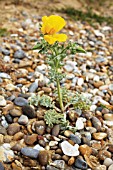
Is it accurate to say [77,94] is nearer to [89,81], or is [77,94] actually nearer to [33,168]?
[89,81]

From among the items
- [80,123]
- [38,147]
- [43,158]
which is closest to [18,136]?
[38,147]

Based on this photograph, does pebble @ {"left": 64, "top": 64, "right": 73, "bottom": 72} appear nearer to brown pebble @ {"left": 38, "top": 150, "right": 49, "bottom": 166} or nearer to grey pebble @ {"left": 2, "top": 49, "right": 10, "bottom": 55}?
grey pebble @ {"left": 2, "top": 49, "right": 10, "bottom": 55}

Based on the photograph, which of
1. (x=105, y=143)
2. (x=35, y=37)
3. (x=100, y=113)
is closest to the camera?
(x=105, y=143)

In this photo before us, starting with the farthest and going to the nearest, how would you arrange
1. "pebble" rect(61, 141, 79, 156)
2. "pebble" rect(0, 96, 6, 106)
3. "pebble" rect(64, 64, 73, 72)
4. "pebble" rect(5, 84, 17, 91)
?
"pebble" rect(64, 64, 73, 72) → "pebble" rect(5, 84, 17, 91) → "pebble" rect(0, 96, 6, 106) → "pebble" rect(61, 141, 79, 156)

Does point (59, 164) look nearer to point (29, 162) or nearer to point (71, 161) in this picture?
point (71, 161)

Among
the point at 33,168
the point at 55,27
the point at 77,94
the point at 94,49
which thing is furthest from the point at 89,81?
the point at 33,168

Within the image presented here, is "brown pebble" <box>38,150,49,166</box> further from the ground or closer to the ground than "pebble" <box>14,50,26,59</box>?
closer to the ground

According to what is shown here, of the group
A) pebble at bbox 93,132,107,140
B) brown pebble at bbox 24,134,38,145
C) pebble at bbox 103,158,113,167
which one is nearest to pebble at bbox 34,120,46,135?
brown pebble at bbox 24,134,38,145

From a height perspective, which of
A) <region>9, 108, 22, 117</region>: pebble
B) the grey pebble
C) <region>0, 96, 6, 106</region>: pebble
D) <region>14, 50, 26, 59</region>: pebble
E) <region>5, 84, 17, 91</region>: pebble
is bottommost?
<region>9, 108, 22, 117</region>: pebble
